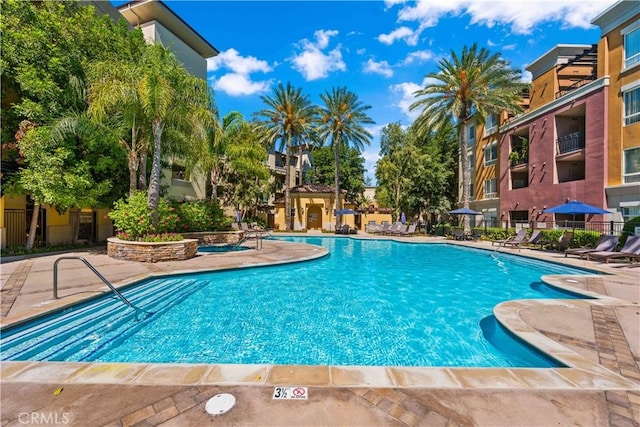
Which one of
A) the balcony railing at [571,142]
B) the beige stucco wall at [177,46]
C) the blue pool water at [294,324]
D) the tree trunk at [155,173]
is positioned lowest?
the blue pool water at [294,324]

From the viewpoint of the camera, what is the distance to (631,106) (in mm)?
16250

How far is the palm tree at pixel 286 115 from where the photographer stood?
1199 inches

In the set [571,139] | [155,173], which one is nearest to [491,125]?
[571,139]

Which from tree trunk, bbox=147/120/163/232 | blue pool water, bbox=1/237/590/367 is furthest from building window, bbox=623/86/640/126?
tree trunk, bbox=147/120/163/232

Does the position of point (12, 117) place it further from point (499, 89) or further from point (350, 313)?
point (499, 89)

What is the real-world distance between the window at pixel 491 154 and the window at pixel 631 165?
1124 cm

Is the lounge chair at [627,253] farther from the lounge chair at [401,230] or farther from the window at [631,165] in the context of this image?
the lounge chair at [401,230]

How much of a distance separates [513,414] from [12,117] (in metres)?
19.7

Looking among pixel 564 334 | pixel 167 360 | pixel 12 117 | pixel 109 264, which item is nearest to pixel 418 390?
pixel 564 334

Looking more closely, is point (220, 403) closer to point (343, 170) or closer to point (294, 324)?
point (294, 324)

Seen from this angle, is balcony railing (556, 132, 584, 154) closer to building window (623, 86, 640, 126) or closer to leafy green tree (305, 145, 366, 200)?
building window (623, 86, 640, 126)

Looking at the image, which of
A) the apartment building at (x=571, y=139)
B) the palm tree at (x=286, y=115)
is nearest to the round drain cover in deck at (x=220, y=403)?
the apartment building at (x=571, y=139)

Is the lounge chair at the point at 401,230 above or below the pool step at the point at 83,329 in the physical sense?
above

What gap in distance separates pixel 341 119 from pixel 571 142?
19.1 metres
